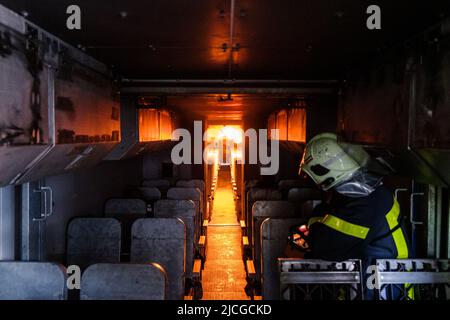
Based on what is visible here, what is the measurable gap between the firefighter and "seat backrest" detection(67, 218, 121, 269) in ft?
6.40

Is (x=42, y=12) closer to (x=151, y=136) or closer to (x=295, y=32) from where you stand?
(x=295, y=32)

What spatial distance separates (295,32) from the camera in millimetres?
2094

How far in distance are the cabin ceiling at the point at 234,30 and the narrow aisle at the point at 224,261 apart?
2.62 metres

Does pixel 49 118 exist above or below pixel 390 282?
above

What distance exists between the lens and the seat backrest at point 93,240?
12.1ft

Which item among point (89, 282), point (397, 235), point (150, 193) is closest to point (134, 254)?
point (89, 282)

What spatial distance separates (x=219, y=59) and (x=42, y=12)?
4.10ft

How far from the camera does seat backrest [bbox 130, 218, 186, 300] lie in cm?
353

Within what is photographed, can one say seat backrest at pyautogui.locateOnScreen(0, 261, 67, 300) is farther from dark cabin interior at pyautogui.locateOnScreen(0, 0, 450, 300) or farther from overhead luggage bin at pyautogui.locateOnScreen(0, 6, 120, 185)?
overhead luggage bin at pyautogui.locateOnScreen(0, 6, 120, 185)

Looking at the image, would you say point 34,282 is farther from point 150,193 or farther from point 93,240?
point 150,193

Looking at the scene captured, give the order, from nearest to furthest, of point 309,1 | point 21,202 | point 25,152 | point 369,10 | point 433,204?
1. point 309,1
2. point 369,10
3. point 25,152
4. point 433,204
5. point 21,202

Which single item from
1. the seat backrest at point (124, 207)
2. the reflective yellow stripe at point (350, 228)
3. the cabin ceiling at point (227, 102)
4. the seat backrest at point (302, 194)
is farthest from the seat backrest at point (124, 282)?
the seat backrest at point (302, 194)
